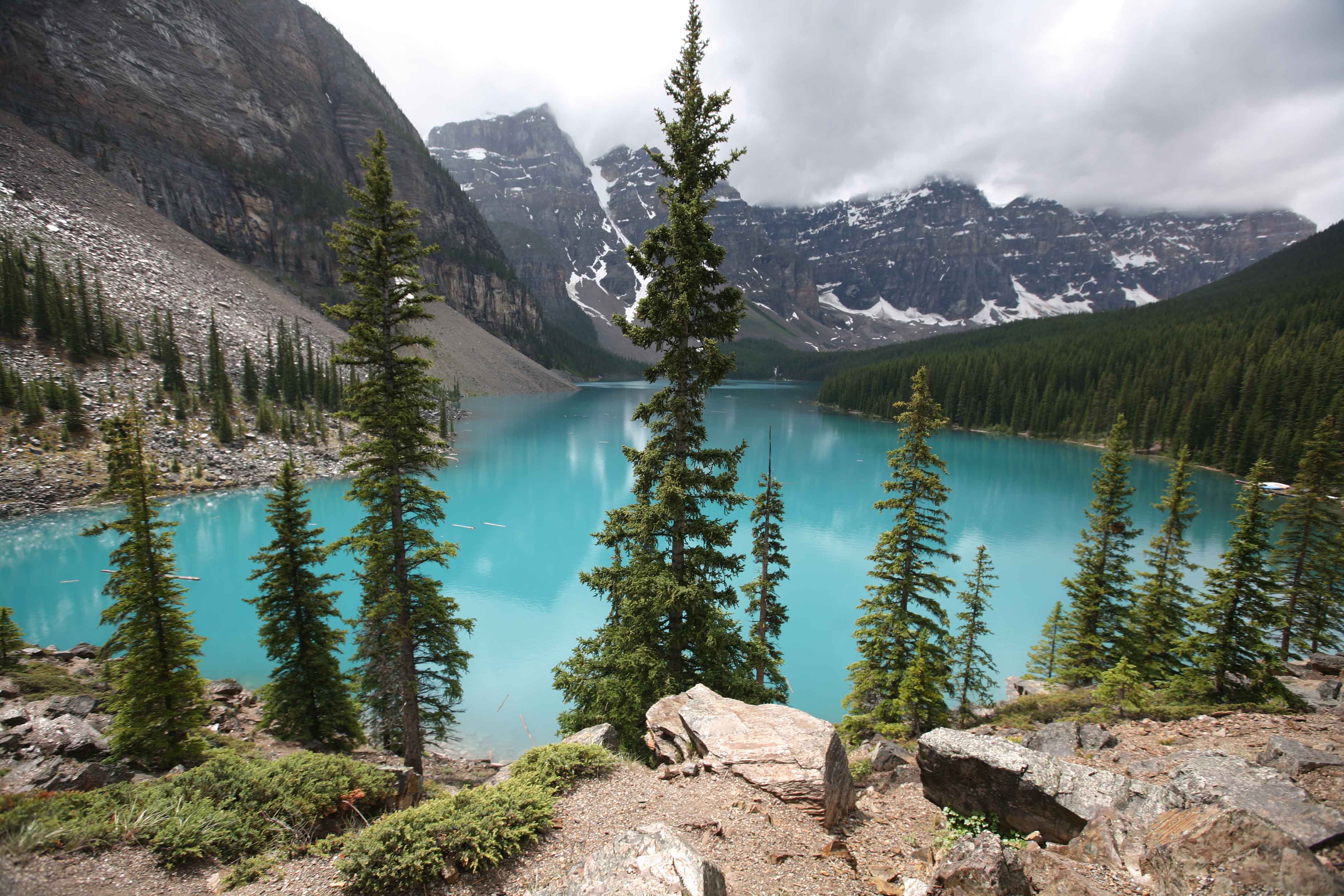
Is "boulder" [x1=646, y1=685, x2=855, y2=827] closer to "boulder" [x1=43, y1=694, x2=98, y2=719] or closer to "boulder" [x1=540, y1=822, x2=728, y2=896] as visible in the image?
"boulder" [x1=540, y1=822, x2=728, y2=896]

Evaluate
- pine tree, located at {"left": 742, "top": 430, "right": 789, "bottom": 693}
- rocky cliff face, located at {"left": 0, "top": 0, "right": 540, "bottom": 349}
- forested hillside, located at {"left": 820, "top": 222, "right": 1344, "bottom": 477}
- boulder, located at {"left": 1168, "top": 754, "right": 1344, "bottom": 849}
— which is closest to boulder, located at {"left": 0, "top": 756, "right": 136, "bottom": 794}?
pine tree, located at {"left": 742, "top": 430, "right": 789, "bottom": 693}

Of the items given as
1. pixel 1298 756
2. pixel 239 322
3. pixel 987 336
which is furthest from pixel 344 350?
pixel 987 336

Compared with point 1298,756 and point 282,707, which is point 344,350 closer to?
point 282,707

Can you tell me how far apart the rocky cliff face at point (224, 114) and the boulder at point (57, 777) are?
118 metres

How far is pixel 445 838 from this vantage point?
521 cm

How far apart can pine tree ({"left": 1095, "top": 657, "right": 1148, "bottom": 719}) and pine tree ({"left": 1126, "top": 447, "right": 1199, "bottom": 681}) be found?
444 cm

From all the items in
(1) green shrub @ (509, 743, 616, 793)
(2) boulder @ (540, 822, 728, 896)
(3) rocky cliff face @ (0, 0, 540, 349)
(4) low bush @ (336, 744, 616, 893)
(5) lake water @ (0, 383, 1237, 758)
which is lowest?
(5) lake water @ (0, 383, 1237, 758)

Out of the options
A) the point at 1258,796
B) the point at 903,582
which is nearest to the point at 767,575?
the point at 903,582

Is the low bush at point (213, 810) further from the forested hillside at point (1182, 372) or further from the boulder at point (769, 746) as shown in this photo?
the forested hillside at point (1182, 372)

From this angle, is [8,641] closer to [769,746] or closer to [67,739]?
[67,739]

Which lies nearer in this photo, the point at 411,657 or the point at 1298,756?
the point at 1298,756

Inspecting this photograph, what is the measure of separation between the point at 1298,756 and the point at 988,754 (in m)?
3.58

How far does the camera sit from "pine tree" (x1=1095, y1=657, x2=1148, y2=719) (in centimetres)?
1112

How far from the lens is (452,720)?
13.5 m
